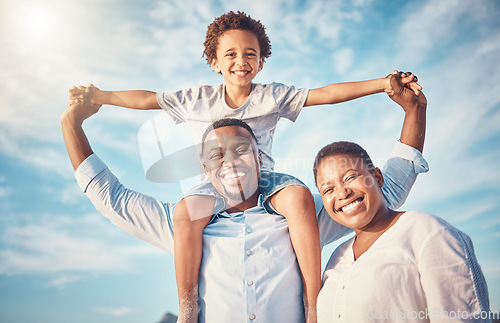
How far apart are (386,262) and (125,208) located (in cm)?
148

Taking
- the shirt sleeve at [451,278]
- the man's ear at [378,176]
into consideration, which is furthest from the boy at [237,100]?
the shirt sleeve at [451,278]

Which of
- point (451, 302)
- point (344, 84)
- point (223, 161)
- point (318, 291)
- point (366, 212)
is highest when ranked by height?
point (344, 84)

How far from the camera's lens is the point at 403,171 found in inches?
91.0

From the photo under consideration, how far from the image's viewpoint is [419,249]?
4.94ft

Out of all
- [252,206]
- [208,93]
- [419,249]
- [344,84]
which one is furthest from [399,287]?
[208,93]

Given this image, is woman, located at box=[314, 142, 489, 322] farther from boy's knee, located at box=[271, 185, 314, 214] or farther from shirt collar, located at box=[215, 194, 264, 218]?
shirt collar, located at box=[215, 194, 264, 218]

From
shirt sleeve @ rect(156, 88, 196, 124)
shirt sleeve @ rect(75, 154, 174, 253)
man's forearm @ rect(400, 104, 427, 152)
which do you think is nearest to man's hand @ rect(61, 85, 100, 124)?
shirt sleeve @ rect(75, 154, 174, 253)

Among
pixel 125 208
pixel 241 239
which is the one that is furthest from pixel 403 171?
pixel 125 208

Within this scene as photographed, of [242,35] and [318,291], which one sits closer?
[318,291]

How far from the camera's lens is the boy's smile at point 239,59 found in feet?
8.62

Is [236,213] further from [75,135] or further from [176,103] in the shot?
[75,135]

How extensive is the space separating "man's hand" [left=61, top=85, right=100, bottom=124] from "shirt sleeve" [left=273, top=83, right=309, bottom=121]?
1.25 meters

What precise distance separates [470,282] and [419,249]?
0.20 metres

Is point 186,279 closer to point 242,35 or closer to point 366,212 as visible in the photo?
point 366,212
